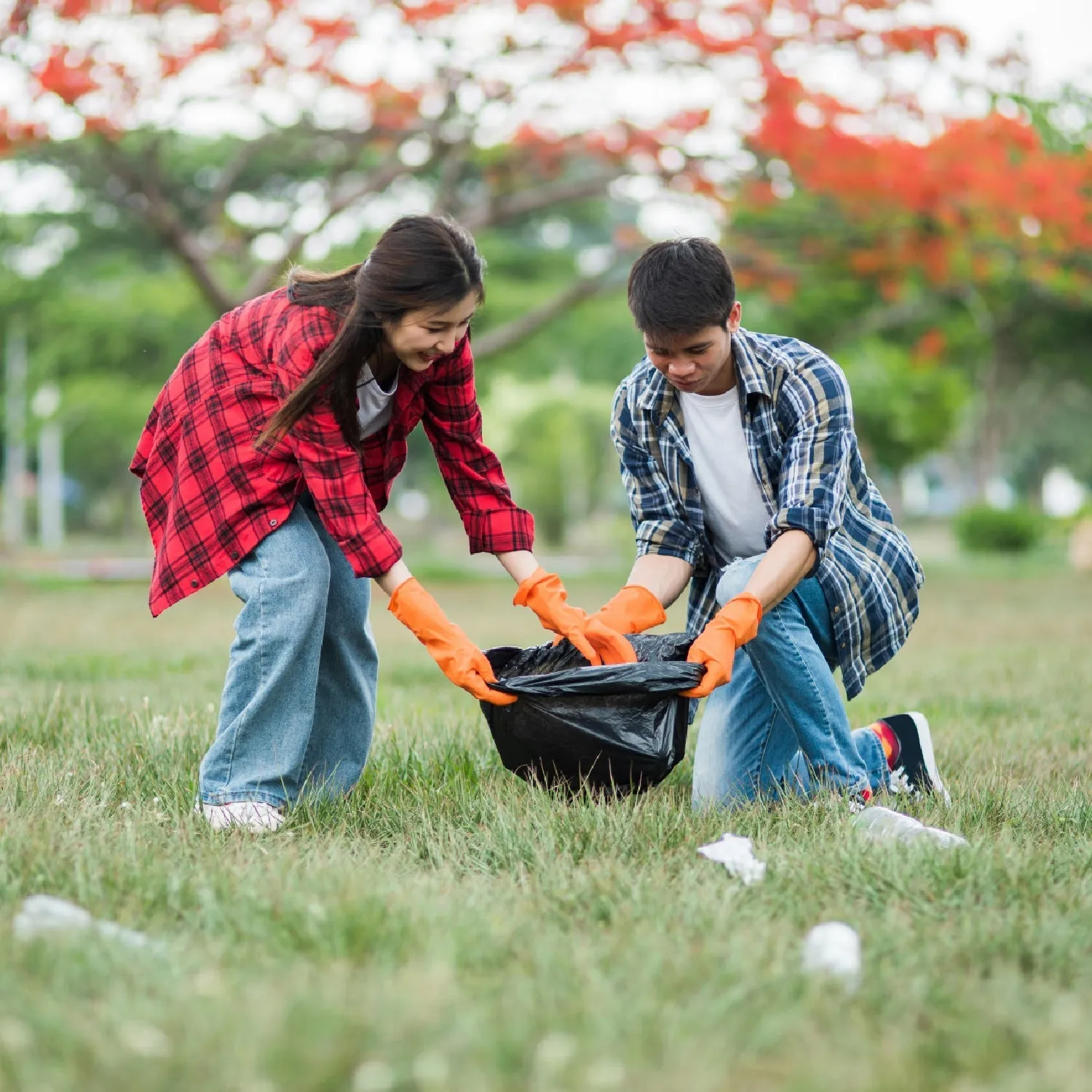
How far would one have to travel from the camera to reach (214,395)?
296 centimetres

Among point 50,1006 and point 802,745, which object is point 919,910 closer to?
point 802,745

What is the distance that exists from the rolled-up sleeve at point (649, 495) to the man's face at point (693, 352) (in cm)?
25

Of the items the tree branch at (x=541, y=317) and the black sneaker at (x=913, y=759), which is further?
the tree branch at (x=541, y=317)

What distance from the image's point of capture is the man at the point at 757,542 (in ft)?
9.37

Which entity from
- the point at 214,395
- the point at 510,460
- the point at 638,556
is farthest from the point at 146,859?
the point at 510,460

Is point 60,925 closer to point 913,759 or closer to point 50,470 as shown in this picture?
point 913,759

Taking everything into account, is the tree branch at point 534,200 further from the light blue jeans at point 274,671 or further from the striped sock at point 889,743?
the light blue jeans at point 274,671

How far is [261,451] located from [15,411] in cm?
2176

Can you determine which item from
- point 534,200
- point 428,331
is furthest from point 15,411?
point 428,331

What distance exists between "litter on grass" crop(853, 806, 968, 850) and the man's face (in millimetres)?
999

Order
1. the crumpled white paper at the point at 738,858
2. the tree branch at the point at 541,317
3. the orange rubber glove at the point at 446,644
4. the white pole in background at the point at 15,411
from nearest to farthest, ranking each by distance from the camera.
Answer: the crumpled white paper at the point at 738,858 < the orange rubber glove at the point at 446,644 < the tree branch at the point at 541,317 < the white pole in background at the point at 15,411

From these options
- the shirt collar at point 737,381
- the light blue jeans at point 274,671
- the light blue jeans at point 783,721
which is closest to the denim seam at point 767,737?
the light blue jeans at point 783,721

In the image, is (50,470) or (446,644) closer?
(446,644)

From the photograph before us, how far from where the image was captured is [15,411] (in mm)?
22828
